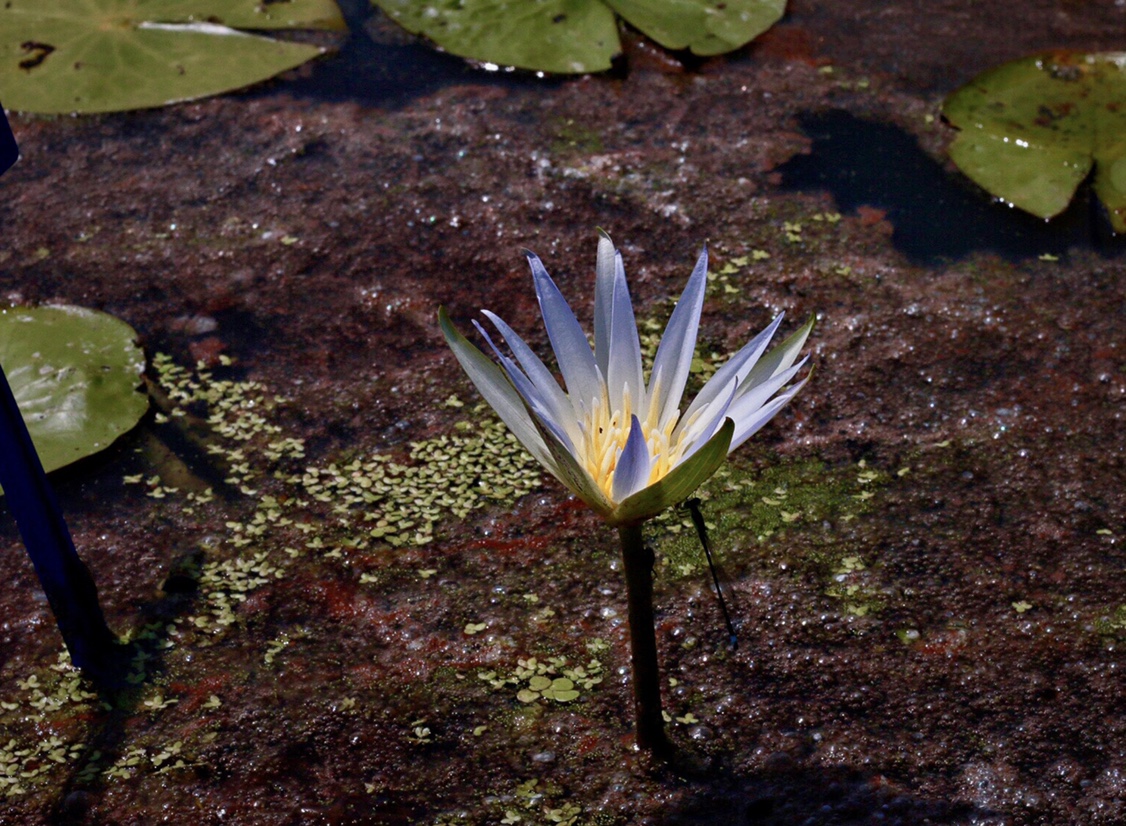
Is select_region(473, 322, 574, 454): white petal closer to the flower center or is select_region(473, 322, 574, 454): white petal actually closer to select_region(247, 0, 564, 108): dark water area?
the flower center

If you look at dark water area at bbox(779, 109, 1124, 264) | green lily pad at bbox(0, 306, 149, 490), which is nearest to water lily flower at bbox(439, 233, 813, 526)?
green lily pad at bbox(0, 306, 149, 490)

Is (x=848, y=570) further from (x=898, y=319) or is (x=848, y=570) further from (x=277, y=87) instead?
(x=277, y=87)

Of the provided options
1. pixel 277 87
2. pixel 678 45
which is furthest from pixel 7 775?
pixel 678 45

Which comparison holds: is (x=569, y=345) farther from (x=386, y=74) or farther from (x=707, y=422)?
(x=386, y=74)

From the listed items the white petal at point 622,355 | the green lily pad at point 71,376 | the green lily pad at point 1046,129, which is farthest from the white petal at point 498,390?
the green lily pad at point 1046,129

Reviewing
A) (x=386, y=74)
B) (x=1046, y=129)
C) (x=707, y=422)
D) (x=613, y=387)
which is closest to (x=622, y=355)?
(x=613, y=387)
